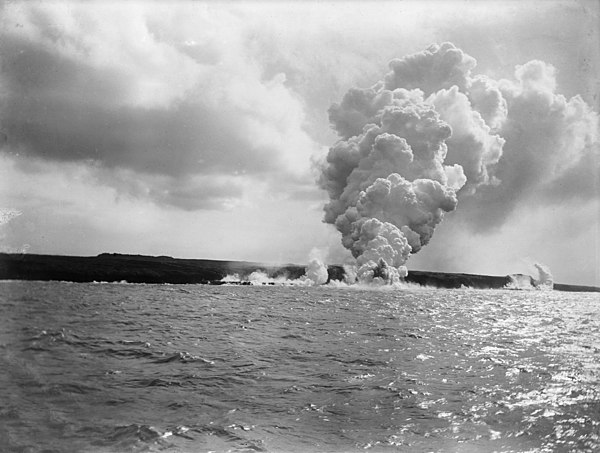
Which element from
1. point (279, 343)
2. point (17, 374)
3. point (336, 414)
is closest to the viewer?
point (336, 414)

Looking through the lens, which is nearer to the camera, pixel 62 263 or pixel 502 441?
pixel 502 441

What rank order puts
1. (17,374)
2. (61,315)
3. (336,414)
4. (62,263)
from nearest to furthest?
1. (336,414)
2. (17,374)
3. (61,315)
4. (62,263)

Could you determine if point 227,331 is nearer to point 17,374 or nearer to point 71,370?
point 71,370

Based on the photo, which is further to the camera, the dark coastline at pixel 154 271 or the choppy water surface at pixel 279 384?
the dark coastline at pixel 154 271

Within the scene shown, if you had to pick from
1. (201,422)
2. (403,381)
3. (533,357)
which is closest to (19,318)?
(201,422)

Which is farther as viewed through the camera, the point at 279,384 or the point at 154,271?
the point at 154,271

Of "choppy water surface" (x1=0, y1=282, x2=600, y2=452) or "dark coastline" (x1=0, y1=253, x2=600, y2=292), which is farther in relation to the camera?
"dark coastline" (x1=0, y1=253, x2=600, y2=292)
